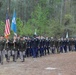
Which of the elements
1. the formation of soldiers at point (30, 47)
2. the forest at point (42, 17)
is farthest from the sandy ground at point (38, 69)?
the forest at point (42, 17)

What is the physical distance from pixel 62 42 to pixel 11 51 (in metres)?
16.3

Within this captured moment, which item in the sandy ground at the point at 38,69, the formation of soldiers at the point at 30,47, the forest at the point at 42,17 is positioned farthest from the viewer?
the forest at the point at 42,17

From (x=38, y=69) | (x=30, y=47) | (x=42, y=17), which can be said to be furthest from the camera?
(x=42, y=17)

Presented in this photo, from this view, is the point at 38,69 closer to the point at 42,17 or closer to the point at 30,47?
the point at 30,47

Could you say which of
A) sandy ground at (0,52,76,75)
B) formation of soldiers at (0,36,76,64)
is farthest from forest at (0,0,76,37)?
sandy ground at (0,52,76,75)

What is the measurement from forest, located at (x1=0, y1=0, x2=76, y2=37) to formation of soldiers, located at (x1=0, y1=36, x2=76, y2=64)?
760 centimetres

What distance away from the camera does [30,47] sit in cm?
2998

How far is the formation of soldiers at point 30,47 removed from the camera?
79.4ft

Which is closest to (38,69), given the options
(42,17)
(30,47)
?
(30,47)

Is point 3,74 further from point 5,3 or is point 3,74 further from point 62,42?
point 5,3

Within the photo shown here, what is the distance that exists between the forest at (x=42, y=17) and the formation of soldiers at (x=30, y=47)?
7.60 meters

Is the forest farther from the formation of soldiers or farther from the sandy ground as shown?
the sandy ground

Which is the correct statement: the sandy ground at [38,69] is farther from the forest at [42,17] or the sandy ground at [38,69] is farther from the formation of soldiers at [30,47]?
the forest at [42,17]

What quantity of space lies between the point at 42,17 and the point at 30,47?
1017 inches
